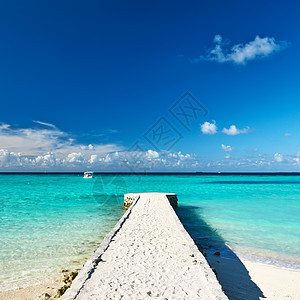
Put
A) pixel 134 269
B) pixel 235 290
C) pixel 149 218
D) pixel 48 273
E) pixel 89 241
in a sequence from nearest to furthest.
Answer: pixel 134 269, pixel 235 290, pixel 48 273, pixel 89 241, pixel 149 218

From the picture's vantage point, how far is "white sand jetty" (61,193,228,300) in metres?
3.64

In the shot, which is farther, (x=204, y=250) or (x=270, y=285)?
(x=204, y=250)

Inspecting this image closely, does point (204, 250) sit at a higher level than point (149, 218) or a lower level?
lower

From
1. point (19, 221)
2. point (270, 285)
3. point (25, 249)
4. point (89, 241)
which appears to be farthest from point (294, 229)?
point (19, 221)

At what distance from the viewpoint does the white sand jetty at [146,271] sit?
11.9 feet

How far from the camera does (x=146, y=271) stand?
4.46 m

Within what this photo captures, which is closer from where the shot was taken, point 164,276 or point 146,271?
point 164,276

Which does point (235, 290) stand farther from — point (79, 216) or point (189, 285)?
point (79, 216)

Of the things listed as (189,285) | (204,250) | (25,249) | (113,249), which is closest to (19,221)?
(25,249)

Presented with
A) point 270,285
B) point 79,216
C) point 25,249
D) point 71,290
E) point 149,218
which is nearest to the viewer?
point 71,290

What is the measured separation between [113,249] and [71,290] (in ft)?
6.49

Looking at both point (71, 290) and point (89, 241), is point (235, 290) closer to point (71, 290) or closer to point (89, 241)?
point (71, 290)

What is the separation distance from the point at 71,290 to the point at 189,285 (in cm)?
199

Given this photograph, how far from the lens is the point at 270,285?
17.6 feet
